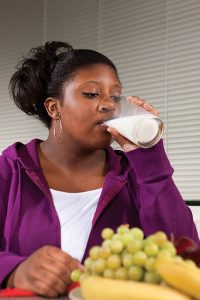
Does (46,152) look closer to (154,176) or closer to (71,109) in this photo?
(71,109)

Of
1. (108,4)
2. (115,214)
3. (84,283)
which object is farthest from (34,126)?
Result: (84,283)

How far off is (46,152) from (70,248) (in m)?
0.35

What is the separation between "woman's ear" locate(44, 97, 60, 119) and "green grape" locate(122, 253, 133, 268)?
899mm

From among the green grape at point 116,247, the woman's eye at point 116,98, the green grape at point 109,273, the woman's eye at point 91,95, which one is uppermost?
the woman's eye at point 91,95

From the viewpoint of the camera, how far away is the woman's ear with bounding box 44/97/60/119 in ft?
4.97

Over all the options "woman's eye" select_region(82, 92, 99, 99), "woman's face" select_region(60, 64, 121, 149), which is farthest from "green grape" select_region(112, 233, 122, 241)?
"woman's eye" select_region(82, 92, 99, 99)

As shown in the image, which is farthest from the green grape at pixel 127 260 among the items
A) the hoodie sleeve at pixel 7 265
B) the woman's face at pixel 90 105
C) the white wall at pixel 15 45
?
the white wall at pixel 15 45

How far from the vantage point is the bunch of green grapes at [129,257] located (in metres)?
0.64

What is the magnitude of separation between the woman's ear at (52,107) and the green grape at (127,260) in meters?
0.90

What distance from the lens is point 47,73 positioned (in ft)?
5.18

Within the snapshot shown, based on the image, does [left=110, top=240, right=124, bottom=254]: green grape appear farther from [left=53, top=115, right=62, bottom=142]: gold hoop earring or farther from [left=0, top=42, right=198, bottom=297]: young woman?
[left=53, top=115, right=62, bottom=142]: gold hoop earring

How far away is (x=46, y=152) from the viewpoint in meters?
1.51

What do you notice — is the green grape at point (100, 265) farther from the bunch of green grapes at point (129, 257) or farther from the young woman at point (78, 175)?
the young woman at point (78, 175)

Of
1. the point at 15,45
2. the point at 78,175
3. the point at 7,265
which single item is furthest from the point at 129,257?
the point at 15,45
